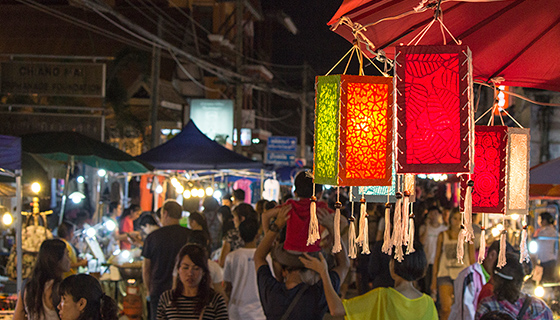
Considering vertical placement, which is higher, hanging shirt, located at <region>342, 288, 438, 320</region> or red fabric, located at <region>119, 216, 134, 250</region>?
hanging shirt, located at <region>342, 288, 438, 320</region>

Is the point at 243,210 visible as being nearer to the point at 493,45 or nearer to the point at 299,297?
the point at 299,297

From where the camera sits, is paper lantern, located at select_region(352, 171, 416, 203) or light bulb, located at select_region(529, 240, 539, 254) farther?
light bulb, located at select_region(529, 240, 539, 254)

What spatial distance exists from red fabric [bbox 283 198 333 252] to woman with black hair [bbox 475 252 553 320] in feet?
4.82

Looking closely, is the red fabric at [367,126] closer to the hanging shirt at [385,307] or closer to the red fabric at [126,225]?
the hanging shirt at [385,307]

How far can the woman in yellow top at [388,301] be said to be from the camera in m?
4.18

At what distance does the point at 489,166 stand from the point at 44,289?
359 cm

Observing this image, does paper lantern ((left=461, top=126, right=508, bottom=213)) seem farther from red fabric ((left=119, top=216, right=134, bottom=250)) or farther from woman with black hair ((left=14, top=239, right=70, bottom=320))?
red fabric ((left=119, top=216, right=134, bottom=250))

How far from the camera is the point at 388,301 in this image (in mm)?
4371

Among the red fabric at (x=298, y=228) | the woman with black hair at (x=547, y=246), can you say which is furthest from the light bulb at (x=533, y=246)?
the red fabric at (x=298, y=228)

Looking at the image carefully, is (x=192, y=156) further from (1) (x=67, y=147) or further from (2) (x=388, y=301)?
(2) (x=388, y=301)

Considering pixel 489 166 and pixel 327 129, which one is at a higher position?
pixel 327 129

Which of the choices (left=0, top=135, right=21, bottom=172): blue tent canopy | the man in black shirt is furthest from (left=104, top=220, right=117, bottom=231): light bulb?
the man in black shirt

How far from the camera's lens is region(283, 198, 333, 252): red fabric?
4.19m

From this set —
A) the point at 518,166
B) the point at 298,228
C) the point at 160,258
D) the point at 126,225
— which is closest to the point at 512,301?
the point at 518,166
